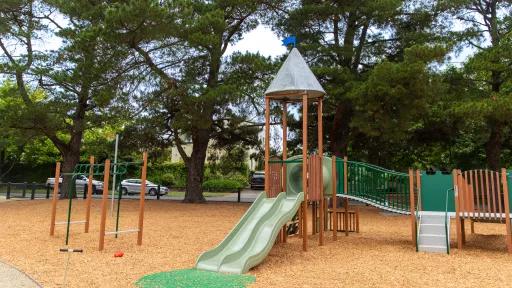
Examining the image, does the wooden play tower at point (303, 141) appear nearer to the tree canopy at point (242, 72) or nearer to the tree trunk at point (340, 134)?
the tree canopy at point (242, 72)

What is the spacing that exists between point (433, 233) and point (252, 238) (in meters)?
4.40

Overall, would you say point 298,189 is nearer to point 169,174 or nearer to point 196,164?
point 196,164

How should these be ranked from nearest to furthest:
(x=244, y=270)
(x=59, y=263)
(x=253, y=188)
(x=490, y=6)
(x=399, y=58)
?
(x=244, y=270), (x=59, y=263), (x=399, y=58), (x=490, y=6), (x=253, y=188)

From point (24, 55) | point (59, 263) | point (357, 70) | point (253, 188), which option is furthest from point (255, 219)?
point (253, 188)

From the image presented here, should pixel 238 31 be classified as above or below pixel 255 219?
above

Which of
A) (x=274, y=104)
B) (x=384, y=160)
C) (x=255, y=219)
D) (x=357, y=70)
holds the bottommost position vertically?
(x=255, y=219)

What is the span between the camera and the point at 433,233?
30.6ft

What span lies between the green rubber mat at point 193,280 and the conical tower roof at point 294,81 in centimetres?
466

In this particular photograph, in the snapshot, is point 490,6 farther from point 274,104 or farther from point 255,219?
point 255,219

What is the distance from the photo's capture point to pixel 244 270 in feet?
Answer: 21.6

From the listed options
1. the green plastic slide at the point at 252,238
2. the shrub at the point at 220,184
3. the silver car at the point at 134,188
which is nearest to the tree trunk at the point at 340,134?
the green plastic slide at the point at 252,238

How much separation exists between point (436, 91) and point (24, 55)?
17470 mm

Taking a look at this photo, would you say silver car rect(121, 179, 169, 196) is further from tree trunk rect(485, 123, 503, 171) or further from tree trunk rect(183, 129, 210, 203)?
tree trunk rect(485, 123, 503, 171)

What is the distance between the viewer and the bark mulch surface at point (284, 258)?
6.23 meters
